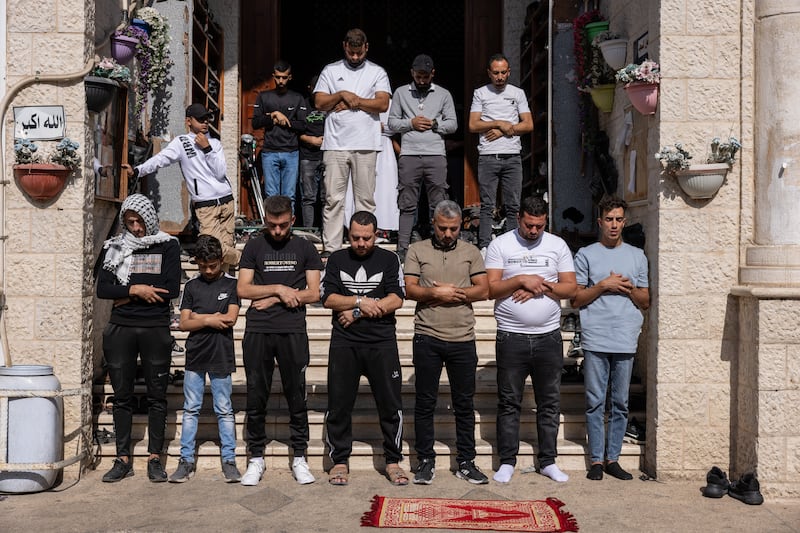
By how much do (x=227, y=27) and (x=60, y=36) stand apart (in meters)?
5.11

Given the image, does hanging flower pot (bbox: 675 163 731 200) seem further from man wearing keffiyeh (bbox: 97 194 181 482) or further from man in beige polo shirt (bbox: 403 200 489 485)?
man wearing keffiyeh (bbox: 97 194 181 482)

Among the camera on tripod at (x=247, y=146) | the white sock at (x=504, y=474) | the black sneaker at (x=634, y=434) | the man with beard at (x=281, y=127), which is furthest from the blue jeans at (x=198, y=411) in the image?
the camera on tripod at (x=247, y=146)

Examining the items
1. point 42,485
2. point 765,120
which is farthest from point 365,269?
point 765,120

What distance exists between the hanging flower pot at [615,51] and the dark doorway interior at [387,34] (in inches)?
184

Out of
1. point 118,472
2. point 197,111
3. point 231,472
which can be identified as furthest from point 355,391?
point 197,111

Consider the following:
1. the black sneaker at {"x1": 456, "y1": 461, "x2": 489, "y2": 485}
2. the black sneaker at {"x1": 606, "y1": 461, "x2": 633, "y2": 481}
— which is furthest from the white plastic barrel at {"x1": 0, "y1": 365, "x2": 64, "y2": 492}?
the black sneaker at {"x1": 606, "y1": 461, "x2": 633, "y2": 481}

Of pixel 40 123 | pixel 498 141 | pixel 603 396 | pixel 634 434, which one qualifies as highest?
pixel 498 141

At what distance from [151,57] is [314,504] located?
462cm

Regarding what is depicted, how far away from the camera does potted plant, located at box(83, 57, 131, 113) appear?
230 inches

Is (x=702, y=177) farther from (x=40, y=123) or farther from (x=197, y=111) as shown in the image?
(x=40, y=123)

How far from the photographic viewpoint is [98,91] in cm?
586

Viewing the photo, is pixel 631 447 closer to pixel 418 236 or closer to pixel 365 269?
pixel 365 269

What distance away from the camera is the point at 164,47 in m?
8.05

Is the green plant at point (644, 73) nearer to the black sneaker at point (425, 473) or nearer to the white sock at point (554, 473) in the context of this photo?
the white sock at point (554, 473)
